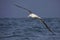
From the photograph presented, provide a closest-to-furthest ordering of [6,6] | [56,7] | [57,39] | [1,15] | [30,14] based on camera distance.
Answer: [30,14], [57,39], [1,15], [56,7], [6,6]

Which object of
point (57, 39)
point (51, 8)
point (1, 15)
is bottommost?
point (57, 39)

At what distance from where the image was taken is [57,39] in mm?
9125

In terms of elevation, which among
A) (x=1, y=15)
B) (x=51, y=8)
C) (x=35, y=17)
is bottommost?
(x=35, y=17)

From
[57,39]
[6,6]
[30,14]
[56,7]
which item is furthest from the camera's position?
[6,6]

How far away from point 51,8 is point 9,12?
15.9 ft

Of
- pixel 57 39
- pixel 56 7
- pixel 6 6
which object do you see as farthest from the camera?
pixel 6 6

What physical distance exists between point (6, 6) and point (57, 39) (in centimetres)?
1809

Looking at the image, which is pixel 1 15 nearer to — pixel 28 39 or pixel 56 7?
pixel 56 7

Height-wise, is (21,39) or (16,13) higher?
(16,13)

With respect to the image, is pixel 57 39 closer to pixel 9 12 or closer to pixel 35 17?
pixel 35 17

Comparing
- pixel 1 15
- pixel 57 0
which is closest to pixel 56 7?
pixel 57 0

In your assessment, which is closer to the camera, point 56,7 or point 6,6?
point 56,7

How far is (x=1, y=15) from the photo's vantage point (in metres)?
22.8

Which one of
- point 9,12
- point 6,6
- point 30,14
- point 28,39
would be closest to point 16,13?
point 9,12
